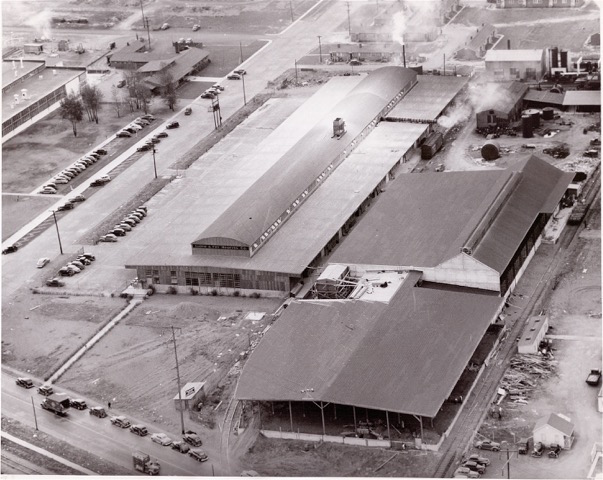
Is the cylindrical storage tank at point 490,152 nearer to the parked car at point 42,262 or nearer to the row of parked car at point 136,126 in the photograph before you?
the row of parked car at point 136,126

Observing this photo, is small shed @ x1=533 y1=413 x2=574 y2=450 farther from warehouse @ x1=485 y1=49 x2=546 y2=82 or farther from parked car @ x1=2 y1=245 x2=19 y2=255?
warehouse @ x1=485 y1=49 x2=546 y2=82

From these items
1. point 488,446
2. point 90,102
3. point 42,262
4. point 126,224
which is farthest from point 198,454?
point 90,102

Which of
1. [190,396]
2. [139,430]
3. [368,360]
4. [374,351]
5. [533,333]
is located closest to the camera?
[139,430]

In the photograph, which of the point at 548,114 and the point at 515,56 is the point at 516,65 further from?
the point at 548,114

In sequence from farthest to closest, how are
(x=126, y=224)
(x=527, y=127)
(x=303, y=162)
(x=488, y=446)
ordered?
(x=527, y=127) < (x=303, y=162) < (x=126, y=224) < (x=488, y=446)

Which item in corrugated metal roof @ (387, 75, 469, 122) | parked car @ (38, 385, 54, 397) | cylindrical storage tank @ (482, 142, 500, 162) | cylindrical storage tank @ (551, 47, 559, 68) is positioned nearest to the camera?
parked car @ (38, 385, 54, 397)

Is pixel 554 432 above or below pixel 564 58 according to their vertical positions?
below

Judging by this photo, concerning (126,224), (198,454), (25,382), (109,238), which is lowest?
(25,382)

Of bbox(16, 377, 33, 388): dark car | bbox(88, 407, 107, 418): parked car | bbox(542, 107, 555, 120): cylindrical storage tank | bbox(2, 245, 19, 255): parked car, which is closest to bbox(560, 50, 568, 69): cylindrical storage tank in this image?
bbox(542, 107, 555, 120): cylindrical storage tank
